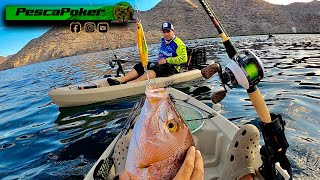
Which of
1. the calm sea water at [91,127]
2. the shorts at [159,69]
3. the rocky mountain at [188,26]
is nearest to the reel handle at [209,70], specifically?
the calm sea water at [91,127]

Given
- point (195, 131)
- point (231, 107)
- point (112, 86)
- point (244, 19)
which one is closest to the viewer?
point (195, 131)

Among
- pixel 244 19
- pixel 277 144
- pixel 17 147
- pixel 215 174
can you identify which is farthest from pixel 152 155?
pixel 244 19

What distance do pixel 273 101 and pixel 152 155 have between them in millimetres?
8699

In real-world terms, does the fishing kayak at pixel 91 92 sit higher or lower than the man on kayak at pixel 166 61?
lower

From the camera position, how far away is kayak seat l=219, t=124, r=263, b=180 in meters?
3.20

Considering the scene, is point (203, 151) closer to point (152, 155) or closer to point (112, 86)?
point (152, 155)

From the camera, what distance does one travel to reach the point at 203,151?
5.04 metres

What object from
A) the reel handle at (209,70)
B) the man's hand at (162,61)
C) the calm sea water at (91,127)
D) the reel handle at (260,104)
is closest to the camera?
the reel handle at (260,104)

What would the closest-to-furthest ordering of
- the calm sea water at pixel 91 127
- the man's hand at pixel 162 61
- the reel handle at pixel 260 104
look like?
1. the reel handle at pixel 260 104
2. the calm sea water at pixel 91 127
3. the man's hand at pixel 162 61

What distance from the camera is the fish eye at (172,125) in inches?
67.9

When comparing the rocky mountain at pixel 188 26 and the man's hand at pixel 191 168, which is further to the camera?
the rocky mountain at pixel 188 26

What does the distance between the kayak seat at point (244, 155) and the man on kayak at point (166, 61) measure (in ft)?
26.5

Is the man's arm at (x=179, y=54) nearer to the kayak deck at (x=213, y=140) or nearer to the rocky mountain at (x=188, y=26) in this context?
the kayak deck at (x=213, y=140)

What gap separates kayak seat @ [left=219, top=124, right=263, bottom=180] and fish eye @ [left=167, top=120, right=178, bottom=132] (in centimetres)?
176
